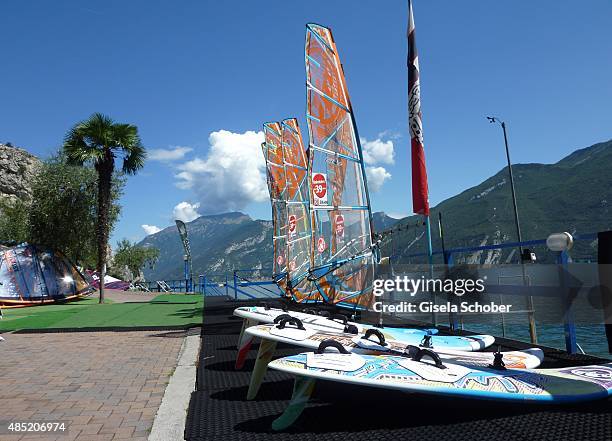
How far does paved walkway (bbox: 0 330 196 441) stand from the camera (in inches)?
156

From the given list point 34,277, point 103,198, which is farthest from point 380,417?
point 34,277

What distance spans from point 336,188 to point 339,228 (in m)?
1.02

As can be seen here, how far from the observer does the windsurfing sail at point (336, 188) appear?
9.92 meters

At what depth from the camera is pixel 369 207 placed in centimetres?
1003

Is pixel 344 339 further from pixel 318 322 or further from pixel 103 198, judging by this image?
pixel 103 198

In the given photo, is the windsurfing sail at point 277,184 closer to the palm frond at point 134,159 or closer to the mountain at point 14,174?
the palm frond at point 134,159

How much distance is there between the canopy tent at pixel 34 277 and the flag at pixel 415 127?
54.8 feet

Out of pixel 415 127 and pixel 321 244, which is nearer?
pixel 415 127

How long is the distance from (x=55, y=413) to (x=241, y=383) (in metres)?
1.98

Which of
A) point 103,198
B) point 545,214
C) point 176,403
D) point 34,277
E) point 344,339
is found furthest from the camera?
point 545,214

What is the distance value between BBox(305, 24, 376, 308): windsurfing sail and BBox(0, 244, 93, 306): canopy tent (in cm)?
1346

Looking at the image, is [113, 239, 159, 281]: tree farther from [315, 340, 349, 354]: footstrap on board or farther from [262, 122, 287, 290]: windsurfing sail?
[315, 340, 349, 354]: footstrap on board

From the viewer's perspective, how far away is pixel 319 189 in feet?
36.2

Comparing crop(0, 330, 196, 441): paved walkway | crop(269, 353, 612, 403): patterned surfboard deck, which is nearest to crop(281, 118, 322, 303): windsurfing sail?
crop(0, 330, 196, 441): paved walkway
